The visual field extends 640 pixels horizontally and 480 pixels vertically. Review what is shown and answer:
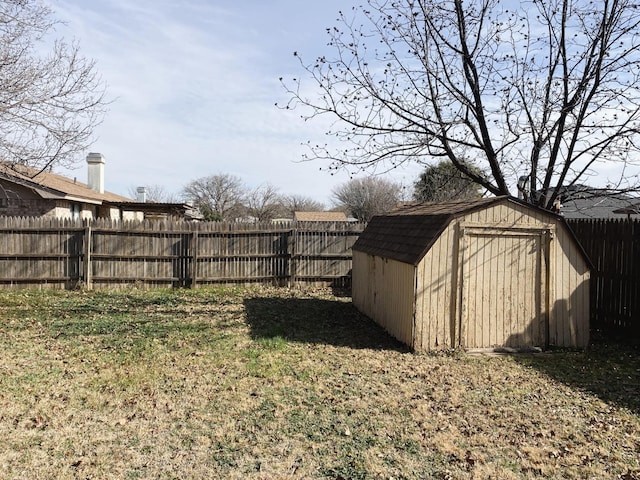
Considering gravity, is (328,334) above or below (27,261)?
below

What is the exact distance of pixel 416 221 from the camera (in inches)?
335

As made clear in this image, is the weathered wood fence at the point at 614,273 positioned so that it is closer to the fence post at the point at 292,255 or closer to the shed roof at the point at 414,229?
the shed roof at the point at 414,229

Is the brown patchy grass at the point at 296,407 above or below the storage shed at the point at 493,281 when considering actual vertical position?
below

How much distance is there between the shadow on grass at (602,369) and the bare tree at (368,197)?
107 ft

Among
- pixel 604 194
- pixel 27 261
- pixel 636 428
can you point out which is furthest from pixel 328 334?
pixel 27 261

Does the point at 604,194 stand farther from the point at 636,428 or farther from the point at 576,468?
the point at 576,468

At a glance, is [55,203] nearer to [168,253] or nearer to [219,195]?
[168,253]

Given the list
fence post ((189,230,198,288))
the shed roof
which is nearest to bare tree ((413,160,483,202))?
the shed roof

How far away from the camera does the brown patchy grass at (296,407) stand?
395 centimetres

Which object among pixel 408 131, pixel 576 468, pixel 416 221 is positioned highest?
pixel 408 131

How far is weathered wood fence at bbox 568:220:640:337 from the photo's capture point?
325 inches

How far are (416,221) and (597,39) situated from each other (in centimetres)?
476

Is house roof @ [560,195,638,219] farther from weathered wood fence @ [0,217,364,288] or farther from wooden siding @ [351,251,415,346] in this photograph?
weathered wood fence @ [0,217,364,288]

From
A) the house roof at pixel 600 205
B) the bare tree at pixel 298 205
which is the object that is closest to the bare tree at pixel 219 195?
the bare tree at pixel 298 205
